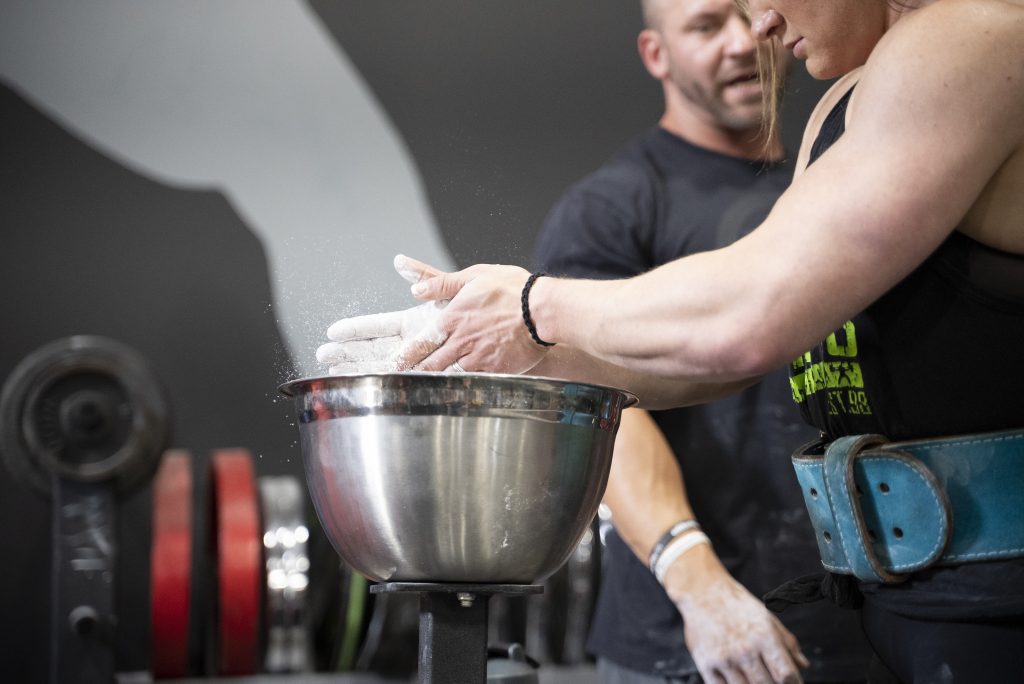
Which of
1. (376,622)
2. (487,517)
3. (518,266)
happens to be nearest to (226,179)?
(376,622)

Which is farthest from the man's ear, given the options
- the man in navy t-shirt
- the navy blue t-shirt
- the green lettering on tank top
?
the green lettering on tank top

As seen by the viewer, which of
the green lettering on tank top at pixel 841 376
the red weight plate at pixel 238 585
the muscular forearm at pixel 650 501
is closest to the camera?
the green lettering on tank top at pixel 841 376

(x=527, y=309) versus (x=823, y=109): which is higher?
(x=823, y=109)

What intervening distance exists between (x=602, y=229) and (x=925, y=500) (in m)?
1.04

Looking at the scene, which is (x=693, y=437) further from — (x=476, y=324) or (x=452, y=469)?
(x=452, y=469)

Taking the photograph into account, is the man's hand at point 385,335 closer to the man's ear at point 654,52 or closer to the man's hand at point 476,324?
the man's hand at point 476,324

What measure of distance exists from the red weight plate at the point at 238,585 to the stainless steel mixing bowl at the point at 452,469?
253 cm

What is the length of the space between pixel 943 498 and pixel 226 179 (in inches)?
138

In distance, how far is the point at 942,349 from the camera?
41.9 inches

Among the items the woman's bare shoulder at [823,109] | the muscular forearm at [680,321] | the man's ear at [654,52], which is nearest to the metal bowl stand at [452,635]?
the muscular forearm at [680,321]

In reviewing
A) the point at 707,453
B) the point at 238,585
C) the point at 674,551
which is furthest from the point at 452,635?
the point at 238,585

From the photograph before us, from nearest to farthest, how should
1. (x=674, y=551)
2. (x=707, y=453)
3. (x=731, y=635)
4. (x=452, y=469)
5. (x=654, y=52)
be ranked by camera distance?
(x=452, y=469), (x=731, y=635), (x=674, y=551), (x=707, y=453), (x=654, y=52)

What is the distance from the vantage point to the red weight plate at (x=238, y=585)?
3.38 m

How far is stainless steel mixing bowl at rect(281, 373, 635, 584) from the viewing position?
0.96 metres
